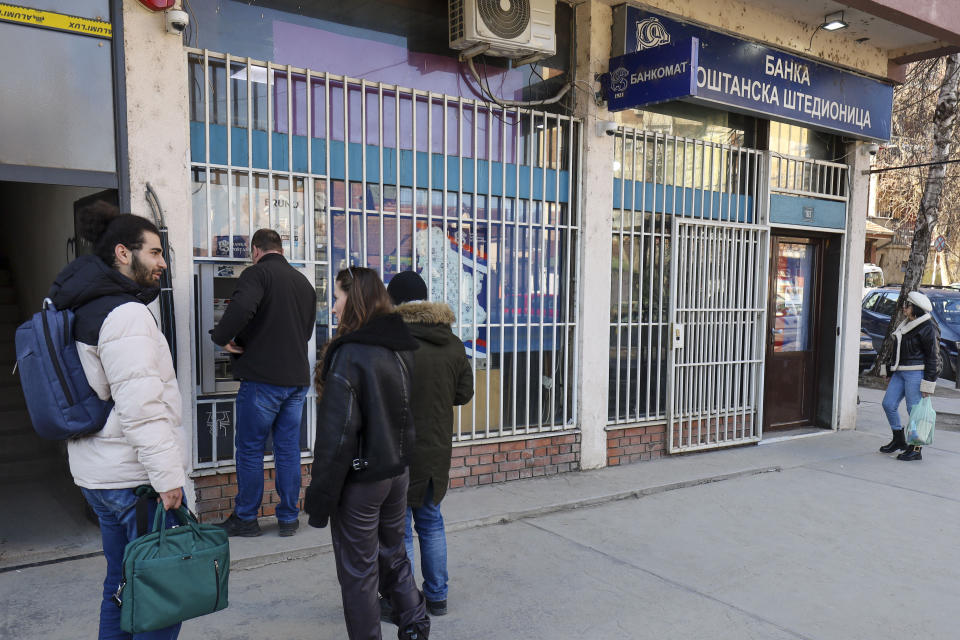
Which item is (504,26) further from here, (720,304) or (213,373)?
(720,304)

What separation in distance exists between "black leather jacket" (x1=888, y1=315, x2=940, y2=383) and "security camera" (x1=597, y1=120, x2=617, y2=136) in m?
3.74

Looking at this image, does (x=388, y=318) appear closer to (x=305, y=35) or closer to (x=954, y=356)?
(x=305, y=35)

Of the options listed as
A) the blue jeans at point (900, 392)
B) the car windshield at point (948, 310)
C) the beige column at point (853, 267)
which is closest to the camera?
the blue jeans at point (900, 392)

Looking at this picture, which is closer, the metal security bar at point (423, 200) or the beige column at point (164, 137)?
the beige column at point (164, 137)

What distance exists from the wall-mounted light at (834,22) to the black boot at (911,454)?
13.8 ft

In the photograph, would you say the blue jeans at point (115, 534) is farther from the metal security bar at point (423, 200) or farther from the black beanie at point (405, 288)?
the metal security bar at point (423, 200)

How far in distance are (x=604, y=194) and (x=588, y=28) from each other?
4.54ft

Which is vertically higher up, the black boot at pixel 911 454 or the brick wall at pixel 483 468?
the brick wall at pixel 483 468

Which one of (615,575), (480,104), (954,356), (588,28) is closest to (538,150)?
(480,104)

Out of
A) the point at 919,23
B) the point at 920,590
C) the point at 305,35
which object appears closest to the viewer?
the point at 920,590

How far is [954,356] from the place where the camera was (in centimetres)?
1238

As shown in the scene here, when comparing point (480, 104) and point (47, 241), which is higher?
point (480, 104)

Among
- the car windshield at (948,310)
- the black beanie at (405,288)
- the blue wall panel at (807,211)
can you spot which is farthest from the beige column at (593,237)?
the car windshield at (948,310)

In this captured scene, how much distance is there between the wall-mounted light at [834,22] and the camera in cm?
700
